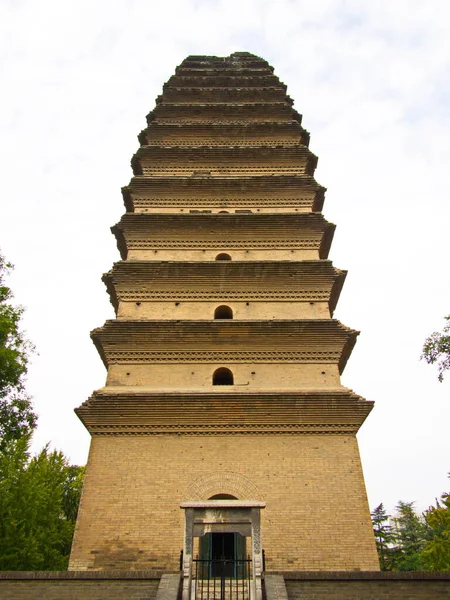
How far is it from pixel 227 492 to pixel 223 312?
4.24 m

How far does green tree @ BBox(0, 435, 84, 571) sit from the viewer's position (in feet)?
49.7

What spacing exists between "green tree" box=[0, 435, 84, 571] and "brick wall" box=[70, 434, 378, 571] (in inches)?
248

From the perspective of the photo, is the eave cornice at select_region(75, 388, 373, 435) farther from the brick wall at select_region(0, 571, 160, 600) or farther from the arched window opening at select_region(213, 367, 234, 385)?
the brick wall at select_region(0, 571, 160, 600)

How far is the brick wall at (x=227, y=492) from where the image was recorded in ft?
31.3

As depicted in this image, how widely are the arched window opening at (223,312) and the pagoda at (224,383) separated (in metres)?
0.02

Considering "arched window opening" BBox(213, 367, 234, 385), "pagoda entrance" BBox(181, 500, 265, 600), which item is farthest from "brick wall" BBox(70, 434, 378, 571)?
"pagoda entrance" BBox(181, 500, 265, 600)

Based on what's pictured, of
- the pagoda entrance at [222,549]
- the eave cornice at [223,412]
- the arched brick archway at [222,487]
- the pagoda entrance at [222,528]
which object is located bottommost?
the pagoda entrance at [222,528]

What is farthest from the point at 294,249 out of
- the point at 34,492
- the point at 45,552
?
the point at 45,552

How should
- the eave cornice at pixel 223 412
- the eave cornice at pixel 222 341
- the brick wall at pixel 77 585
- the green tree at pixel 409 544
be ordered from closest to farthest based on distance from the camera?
1. the brick wall at pixel 77 585
2. the eave cornice at pixel 223 412
3. the eave cornice at pixel 222 341
4. the green tree at pixel 409 544

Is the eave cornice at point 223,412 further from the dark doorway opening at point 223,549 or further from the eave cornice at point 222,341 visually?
the dark doorway opening at point 223,549

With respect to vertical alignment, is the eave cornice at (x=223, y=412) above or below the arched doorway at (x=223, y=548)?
above

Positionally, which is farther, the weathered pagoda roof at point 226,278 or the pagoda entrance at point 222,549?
the weathered pagoda roof at point 226,278

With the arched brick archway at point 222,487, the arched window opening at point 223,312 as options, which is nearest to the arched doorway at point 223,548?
the arched brick archway at point 222,487

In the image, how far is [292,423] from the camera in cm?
1084
